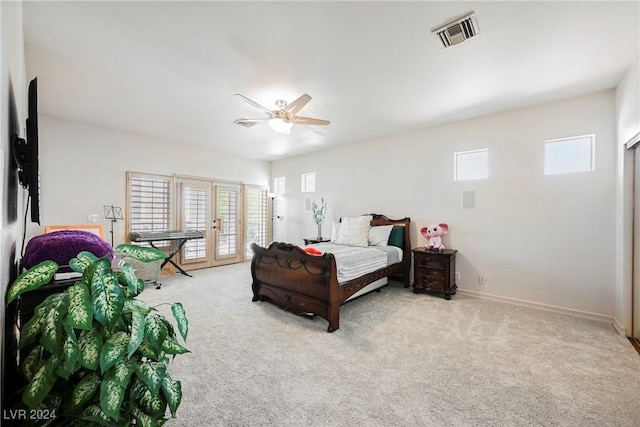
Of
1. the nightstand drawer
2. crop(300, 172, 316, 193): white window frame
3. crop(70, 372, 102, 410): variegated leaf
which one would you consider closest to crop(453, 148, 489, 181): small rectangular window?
the nightstand drawer

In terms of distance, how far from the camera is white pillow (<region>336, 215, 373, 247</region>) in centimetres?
450

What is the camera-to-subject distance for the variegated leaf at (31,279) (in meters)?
0.87

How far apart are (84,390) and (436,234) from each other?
4116 millimetres

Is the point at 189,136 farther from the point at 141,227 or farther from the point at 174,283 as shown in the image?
the point at 174,283

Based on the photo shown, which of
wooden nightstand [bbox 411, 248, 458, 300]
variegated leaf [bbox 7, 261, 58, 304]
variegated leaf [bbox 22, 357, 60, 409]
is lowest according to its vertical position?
wooden nightstand [bbox 411, 248, 458, 300]

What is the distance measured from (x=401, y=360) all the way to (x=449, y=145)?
3.33 meters

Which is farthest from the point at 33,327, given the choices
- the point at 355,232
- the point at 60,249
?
the point at 355,232

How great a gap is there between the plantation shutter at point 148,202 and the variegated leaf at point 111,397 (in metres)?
4.85

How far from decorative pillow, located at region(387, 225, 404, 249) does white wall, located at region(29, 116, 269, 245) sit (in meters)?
4.38

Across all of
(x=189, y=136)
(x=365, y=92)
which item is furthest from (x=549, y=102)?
(x=189, y=136)

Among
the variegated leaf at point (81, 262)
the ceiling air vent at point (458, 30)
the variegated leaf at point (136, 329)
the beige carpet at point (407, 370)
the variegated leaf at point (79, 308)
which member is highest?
the ceiling air vent at point (458, 30)

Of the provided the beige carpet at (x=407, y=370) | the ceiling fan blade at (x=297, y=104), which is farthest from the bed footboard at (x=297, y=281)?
the ceiling fan blade at (x=297, y=104)

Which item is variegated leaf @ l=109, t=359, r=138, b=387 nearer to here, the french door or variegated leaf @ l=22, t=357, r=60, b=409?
variegated leaf @ l=22, t=357, r=60, b=409

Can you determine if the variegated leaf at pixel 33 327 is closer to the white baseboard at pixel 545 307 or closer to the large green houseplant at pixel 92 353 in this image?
the large green houseplant at pixel 92 353
